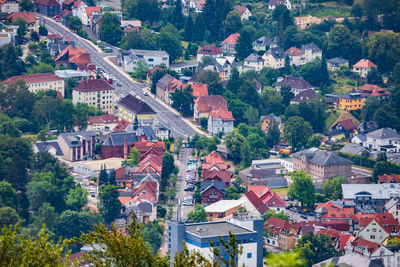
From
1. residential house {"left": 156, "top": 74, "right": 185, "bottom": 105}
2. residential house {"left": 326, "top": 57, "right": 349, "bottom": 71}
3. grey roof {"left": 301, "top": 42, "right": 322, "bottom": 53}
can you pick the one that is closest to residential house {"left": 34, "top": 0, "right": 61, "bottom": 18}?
residential house {"left": 156, "top": 74, "right": 185, "bottom": 105}

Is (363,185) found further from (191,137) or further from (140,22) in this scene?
(140,22)

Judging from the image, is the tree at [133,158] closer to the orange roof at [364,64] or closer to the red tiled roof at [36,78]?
the red tiled roof at [36,78]

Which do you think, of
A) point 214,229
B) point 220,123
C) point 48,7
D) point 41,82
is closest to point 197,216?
point 214,229

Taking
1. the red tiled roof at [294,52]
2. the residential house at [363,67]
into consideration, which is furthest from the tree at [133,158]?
the residential house at [363,67]

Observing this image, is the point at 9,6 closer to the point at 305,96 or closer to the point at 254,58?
the point at 254,58

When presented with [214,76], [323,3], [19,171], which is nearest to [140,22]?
[214,76]

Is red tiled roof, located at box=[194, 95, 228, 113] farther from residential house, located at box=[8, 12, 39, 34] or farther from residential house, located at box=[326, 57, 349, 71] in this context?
residential house, located at box=[8, 12, 39, 34]
